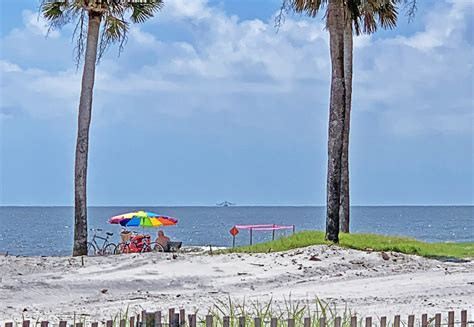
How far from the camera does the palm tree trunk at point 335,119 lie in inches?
855

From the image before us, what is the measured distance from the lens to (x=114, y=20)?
22.6m

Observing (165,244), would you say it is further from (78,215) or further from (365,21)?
(365,21)

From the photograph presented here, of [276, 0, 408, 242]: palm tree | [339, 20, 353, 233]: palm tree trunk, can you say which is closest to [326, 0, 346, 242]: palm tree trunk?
[276, 0, 408, 242]: palm tree

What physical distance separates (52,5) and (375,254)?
34.2 feet

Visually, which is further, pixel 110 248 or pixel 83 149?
pixel 110 248

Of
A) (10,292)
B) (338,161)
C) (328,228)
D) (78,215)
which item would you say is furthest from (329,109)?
(10,292)

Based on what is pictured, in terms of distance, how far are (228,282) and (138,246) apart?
28.1ft

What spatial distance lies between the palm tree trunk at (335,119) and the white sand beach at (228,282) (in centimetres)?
174

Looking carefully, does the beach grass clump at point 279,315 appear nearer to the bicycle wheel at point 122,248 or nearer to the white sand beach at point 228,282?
the white sand beach at point 228,282

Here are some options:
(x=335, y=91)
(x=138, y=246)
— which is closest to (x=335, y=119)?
(x=335, y=91)

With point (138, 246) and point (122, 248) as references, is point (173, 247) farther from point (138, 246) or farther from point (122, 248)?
point (122, 248)

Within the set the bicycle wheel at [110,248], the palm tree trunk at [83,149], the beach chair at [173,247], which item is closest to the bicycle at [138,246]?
the bicycle wheel at [110,248]

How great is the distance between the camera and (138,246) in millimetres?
24906

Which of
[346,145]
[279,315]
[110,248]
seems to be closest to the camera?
[279,315]
